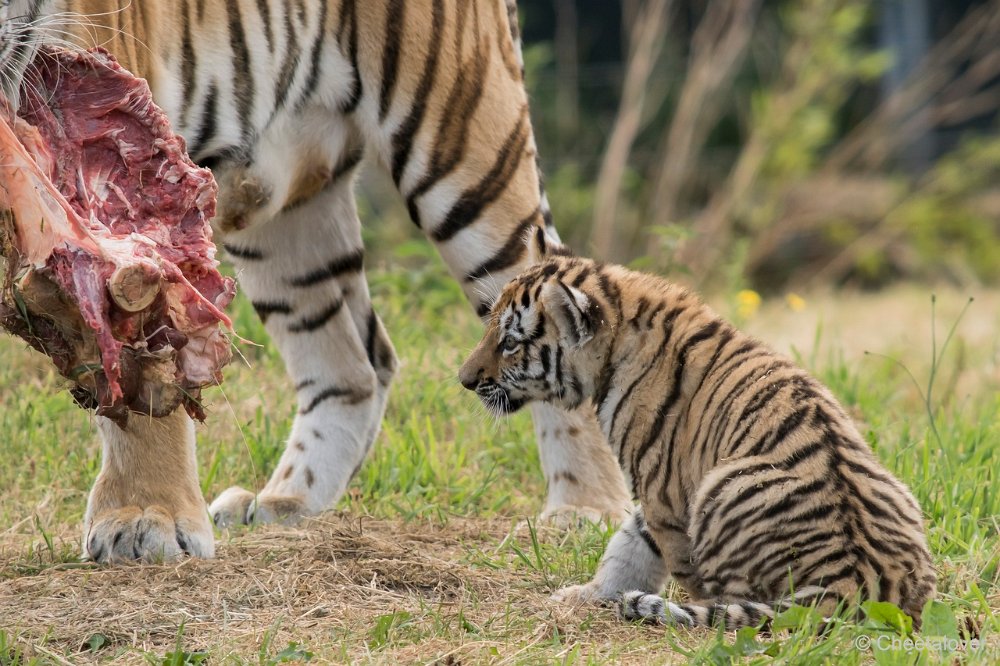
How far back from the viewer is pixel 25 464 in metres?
4.17

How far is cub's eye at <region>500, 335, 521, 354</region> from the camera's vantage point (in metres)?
3.34

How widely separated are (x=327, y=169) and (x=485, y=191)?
0.50m

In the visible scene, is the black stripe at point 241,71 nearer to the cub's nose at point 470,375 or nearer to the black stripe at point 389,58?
the black stripe at point 389,58

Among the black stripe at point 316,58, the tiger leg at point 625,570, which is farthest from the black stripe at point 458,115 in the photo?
the tiger leg at point 625,570

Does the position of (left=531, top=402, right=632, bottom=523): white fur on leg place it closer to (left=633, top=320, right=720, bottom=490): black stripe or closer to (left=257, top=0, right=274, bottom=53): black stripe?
(left=633, top=320, right=720, bottom=490): black stripe

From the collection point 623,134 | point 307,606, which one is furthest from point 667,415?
point 623,134

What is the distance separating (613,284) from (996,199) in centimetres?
700

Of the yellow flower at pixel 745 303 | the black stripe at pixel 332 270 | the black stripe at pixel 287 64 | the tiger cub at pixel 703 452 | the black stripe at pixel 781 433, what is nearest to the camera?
the tiger cub at pixel 703 452

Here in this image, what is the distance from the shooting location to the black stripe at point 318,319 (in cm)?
463

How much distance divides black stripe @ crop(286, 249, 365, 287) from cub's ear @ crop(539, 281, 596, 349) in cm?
154

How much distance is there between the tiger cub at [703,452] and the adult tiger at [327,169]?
0.80 meters

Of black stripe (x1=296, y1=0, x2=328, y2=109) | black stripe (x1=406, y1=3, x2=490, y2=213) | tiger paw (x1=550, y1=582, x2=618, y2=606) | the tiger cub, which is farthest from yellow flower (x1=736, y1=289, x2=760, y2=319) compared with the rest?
tiger paw (x1=550, y1=582, x2=618, y2=606)

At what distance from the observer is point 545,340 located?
329 cm

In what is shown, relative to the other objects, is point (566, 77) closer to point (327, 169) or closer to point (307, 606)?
point (327, 169)
